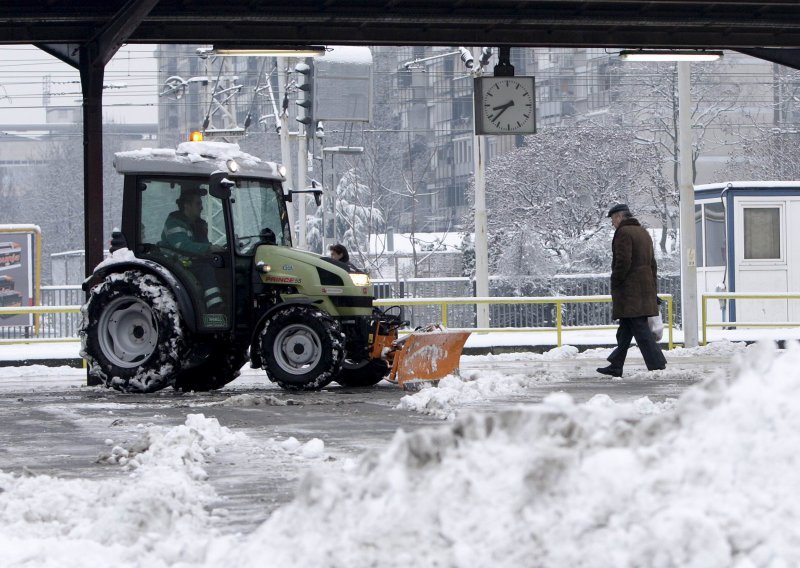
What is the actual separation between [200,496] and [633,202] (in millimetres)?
51393

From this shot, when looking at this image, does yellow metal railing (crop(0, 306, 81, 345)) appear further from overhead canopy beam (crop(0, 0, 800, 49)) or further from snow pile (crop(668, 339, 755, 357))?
snow pile (crop(668, 339, 755, 357))

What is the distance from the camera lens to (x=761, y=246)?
2800 centimetres

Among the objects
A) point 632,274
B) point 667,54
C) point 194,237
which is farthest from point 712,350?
point 194,237

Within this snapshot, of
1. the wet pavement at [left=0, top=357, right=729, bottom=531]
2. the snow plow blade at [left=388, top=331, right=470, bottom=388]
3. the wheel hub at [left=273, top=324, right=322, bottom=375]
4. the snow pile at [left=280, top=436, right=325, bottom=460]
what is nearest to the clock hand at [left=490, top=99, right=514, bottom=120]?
the wet pavement at [left=0, top=357, right=729, bottom=531]

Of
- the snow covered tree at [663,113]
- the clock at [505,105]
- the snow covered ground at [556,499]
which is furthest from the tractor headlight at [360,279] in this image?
the snow covered tree at [663,113]

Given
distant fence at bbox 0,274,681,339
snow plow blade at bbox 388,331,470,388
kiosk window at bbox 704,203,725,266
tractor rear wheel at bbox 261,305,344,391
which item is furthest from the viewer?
kiosk window at bbox 704,203,725,266

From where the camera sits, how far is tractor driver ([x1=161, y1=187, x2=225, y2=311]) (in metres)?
14.5

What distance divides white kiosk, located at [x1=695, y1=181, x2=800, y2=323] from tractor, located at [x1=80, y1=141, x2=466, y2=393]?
47.1 ft

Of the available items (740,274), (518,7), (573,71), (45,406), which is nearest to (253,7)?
(518,7)

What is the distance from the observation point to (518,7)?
55.8ft

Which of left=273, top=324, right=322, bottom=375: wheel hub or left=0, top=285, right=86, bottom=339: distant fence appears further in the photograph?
left=0, top=285, right=86, bottom=339: distant fence

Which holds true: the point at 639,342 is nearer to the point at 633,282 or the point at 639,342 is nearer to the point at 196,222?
the point at 633,282

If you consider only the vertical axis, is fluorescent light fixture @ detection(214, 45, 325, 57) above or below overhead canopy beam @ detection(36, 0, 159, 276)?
above

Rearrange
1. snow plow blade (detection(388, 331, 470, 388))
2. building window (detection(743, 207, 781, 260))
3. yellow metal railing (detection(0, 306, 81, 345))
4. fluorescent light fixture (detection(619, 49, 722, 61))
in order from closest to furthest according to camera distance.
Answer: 1. snow plow blade (detection(388, 331, 470, 388))
2. fluorescent light fixture (detection(619, 49, 722, 61))
3. yellow metal railing (detection(0, 306, 81, 345))
4. building window (detection(743, 207, 781, 260))
